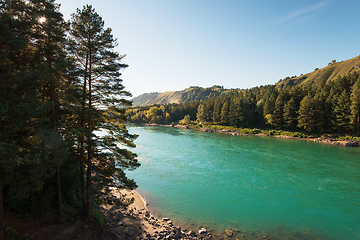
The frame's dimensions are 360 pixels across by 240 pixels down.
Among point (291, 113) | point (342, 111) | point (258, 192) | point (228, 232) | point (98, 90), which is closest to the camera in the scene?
point (98, 90)

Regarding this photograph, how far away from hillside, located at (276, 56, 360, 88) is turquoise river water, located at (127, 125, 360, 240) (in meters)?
151

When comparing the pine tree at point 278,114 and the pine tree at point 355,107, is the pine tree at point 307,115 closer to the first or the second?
the pine tree at point 278,114

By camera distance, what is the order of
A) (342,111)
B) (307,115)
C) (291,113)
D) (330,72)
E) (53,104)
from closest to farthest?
(53,104)
(342,111)
(307,115)
(291,113)
(330,72)

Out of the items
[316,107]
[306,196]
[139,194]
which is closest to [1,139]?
[139,194]

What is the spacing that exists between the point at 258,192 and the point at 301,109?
50.0m

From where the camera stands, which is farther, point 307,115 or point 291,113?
point 291,113

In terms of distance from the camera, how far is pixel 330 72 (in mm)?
163500

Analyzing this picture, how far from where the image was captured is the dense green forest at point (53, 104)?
6891 millimetres

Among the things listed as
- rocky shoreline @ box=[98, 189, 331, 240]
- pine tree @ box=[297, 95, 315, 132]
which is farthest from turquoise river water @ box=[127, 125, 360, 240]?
pine tree @ box=[297, 95, 315, 132]

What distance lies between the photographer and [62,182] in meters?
11.2

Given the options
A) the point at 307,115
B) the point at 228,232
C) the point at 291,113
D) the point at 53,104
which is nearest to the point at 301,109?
the point at 307,115

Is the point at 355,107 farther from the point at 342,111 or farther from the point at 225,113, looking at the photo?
the point at 225,113

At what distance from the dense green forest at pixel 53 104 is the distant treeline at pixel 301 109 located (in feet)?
184

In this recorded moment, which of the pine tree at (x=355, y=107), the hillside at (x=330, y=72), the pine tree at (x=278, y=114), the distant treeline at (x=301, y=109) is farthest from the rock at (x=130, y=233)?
the hillside at (x=330, y=72)
